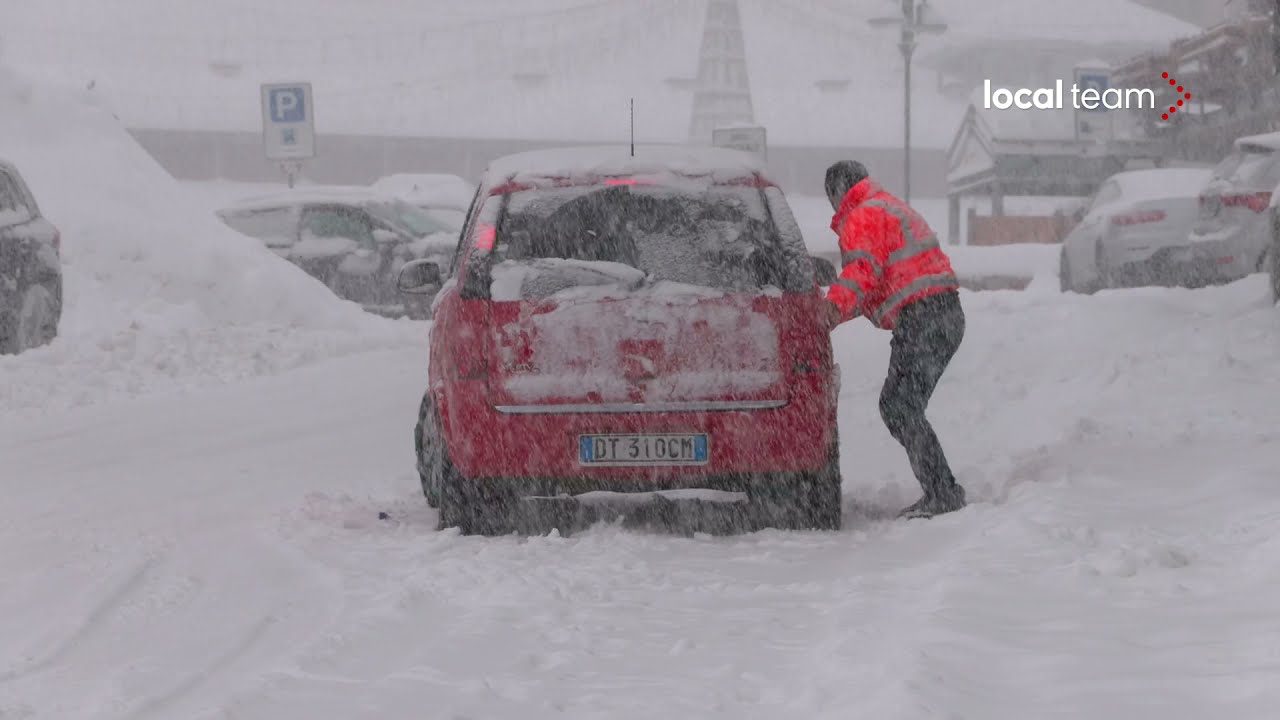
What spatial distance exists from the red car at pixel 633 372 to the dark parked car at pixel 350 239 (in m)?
11.5

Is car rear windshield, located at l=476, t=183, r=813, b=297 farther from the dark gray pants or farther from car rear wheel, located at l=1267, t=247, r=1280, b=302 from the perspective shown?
car rear wheel, located at l=1267, t=247, r=1280, b=302

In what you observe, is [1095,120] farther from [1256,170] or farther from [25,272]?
[25,272]

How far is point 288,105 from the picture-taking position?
24.9 metres

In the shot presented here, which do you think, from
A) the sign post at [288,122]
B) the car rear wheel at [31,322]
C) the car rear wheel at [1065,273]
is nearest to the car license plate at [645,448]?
the car rear wheel at [31,322]

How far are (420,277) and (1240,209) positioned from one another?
1070cm

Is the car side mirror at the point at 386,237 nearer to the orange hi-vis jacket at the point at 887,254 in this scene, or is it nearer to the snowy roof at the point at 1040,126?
the orange hi-vis jacket at the point at 887,254

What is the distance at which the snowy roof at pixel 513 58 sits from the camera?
5516cm

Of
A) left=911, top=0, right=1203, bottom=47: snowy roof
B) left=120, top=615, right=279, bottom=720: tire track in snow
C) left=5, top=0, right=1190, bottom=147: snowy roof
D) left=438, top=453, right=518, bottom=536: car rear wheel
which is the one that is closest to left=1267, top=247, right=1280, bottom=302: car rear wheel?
left=438, top=453, right=518, bottom=536: car rear wheel

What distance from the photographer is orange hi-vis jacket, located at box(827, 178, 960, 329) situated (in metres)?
6.85

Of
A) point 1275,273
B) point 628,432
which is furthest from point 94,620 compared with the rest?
point 1275,273

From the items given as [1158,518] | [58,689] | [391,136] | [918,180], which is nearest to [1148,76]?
[918,180]

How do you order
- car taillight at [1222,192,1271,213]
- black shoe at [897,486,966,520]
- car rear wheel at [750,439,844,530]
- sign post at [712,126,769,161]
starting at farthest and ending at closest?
sign post at [712,126,769,161]
car taillight at [1222,192,1271,213]
black shoe at [897,486,966,520]
car rear wheel at [750,439,844,530]

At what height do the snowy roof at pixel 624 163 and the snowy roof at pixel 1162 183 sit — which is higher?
the snowy roof at pixel 1162 183

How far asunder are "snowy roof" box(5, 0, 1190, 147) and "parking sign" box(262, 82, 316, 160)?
27807 mm
